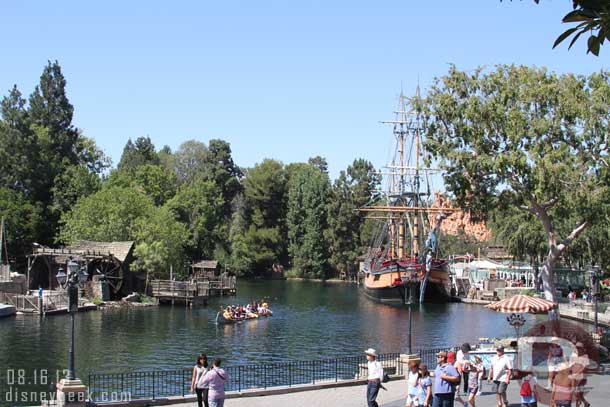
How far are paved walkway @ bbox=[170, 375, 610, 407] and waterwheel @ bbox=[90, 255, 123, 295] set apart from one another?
162 feet

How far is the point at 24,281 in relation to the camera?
65.2 meters

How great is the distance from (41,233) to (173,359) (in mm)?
49160

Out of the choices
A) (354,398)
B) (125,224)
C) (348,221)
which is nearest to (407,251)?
(348,221)

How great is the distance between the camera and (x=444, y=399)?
53.6 feet

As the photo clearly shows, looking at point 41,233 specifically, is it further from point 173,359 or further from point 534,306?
point 534,306

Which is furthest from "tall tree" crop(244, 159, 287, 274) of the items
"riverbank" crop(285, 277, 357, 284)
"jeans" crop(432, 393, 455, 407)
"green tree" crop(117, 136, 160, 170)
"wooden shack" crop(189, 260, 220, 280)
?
"jeans" crop(432, 393, 455, 407)

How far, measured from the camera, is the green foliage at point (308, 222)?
120m

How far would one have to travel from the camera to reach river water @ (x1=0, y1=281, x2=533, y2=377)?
37875 millimetres

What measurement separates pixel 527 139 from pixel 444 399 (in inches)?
766

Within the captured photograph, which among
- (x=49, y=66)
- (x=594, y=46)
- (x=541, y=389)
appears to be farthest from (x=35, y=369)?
(x=49, y=66)

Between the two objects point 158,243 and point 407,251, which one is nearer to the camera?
point 158,243

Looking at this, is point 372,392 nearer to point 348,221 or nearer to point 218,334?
point 218,334

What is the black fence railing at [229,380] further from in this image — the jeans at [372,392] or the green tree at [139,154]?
the green tree at [139,154]

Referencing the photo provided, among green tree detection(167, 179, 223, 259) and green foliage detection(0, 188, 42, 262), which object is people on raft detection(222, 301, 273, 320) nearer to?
green tree detection(167, 179, 223, 259)
